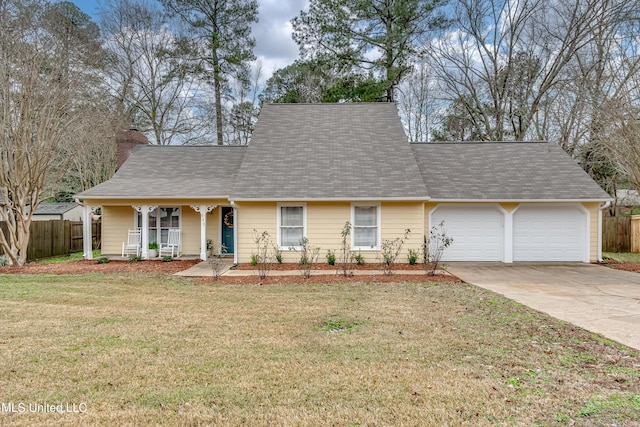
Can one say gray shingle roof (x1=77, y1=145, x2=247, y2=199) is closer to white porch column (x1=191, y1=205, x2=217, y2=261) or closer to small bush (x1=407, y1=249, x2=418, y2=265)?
white porch column (x1=191, y1=205, x2=217, y2=261)

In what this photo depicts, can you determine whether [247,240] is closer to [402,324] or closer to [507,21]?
[402,324]

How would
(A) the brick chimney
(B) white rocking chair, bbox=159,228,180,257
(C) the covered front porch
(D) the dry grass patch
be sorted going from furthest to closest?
(A) the brick chimney
(C) the covered front porch
(B) white rocking chair, bbox=159,228,180,257
(D) the dry grass patch

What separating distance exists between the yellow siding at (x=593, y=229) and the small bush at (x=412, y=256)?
20.3 ft

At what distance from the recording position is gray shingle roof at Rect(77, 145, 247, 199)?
42.8ft

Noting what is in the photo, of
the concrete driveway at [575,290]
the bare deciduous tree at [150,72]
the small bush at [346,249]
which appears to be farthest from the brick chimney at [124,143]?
the concrete driveway at [575,290]

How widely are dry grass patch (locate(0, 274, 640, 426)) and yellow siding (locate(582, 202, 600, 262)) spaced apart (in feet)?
25.9

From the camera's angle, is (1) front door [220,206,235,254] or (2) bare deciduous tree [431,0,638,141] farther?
(2) bare deciduous tree [431,0,638,141]

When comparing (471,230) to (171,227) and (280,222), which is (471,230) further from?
(171,227)

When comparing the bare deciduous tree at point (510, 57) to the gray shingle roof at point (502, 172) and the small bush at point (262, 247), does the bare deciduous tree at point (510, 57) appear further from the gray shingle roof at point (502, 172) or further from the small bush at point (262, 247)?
the small bush at point (262, 247)

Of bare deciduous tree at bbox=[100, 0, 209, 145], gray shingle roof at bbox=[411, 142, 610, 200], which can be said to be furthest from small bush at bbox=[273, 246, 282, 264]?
bare deciduous tree at bbox=[100, 0, 209, 145]

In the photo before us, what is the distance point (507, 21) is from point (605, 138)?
469 inches

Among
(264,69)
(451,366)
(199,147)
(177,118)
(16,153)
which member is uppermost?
(264,69)

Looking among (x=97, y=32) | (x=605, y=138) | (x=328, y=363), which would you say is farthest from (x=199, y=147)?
(x=605, y=138)

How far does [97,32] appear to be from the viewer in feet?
72.9
